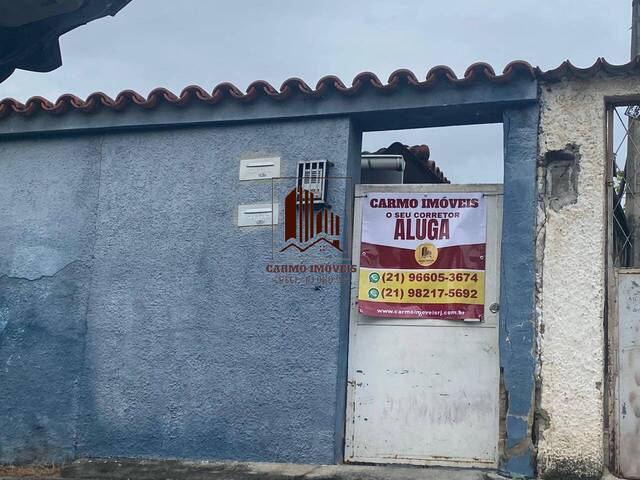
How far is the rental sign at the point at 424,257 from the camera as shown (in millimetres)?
7922

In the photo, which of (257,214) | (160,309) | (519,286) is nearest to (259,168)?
(257,214)

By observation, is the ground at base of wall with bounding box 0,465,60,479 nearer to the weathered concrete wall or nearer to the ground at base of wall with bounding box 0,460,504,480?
the ground at base of wall with bounding box 0,460,504,480

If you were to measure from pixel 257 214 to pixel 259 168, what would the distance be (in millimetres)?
421

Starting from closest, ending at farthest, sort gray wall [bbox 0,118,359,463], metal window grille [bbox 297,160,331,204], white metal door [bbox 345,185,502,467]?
1. white metal door [bbox 345,185,502,467]
2. gray wall [bbox 0,118,359,463]
3. metal window grille [bbox 297,160,331,204]

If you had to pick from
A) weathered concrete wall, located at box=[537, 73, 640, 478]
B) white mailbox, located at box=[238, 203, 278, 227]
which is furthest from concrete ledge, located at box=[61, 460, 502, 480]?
white mailbox, located at box=[238, 203, 278, 227]

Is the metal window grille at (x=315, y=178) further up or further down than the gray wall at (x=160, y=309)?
further up

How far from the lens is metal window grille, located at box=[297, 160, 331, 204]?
26.7ft

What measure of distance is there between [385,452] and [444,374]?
0.82 metres

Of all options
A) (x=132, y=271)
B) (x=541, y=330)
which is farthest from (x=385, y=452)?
(x=132, y=271)

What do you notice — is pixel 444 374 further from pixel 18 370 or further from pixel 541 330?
pixel 18 370

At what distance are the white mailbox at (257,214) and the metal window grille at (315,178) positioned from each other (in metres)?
0.34

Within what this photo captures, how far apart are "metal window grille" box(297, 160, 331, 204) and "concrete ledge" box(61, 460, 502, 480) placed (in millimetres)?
2267

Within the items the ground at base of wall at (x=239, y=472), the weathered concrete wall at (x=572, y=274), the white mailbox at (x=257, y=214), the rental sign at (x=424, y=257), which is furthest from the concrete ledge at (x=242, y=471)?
the white mailbox at (x=257, y=214)

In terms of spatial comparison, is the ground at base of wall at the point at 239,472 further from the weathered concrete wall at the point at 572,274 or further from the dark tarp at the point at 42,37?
the dark tarp at the point at 42,37
